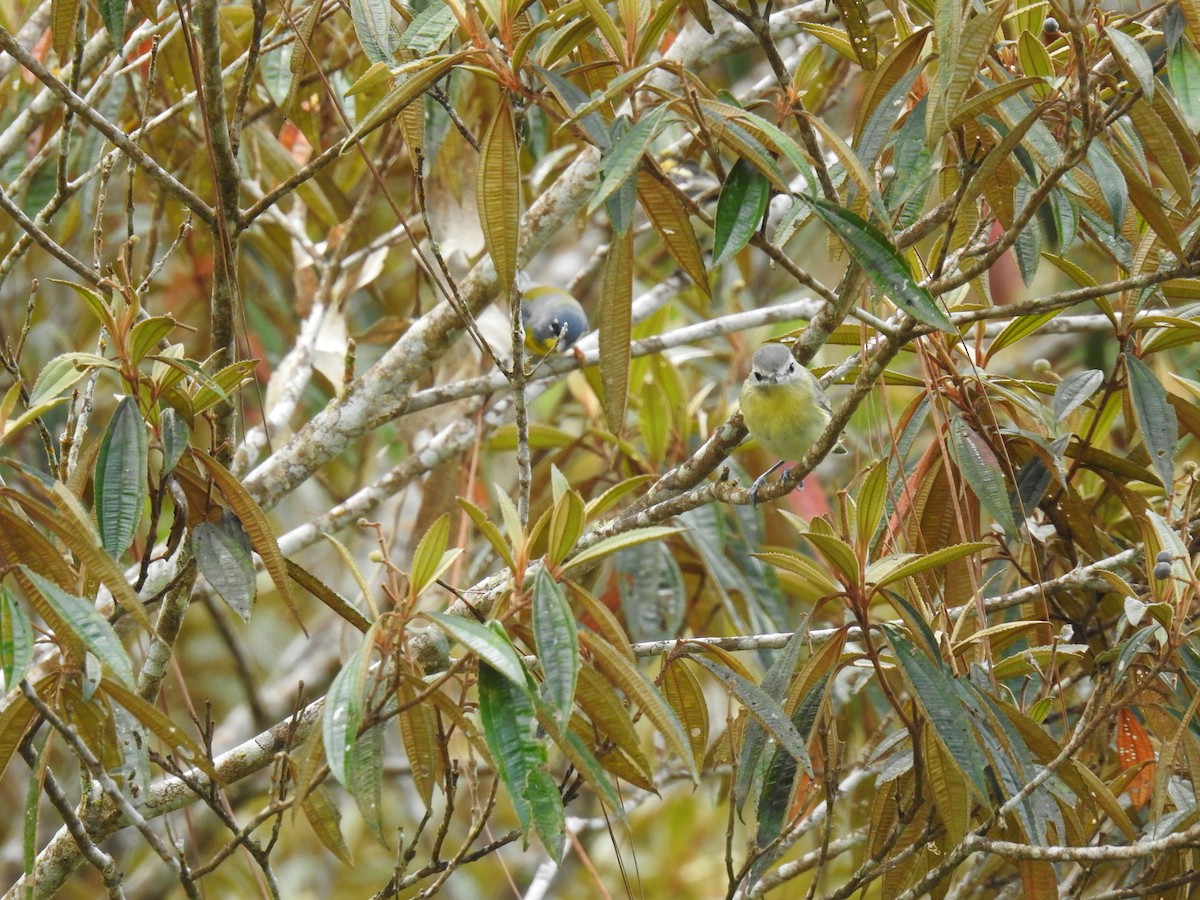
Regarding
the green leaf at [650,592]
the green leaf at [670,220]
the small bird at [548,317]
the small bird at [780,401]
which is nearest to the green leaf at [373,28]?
the green leaf at [670,220]

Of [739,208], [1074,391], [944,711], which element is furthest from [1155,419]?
[739,208]

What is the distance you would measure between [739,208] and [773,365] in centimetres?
128

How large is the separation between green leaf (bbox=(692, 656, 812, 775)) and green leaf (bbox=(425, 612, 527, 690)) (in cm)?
43

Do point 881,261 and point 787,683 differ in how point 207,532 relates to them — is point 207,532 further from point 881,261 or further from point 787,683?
point 881,261

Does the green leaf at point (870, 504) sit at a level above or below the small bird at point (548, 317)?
above

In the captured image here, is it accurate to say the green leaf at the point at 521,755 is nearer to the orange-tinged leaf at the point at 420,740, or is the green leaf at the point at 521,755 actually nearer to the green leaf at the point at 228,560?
the orange-tinged leaf at the point at 420,740

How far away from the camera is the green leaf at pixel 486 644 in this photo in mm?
1357

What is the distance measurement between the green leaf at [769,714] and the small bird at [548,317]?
2.95 meters

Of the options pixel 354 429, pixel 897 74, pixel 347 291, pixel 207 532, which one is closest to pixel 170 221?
pixel 347 291

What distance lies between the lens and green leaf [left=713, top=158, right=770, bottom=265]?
1.55 m

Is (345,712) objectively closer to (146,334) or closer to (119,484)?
(119,484)

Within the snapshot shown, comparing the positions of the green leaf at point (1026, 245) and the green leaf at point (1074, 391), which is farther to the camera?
the green leaf at point (1074, 391)

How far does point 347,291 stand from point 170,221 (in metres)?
1.14

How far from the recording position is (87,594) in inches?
68.9
